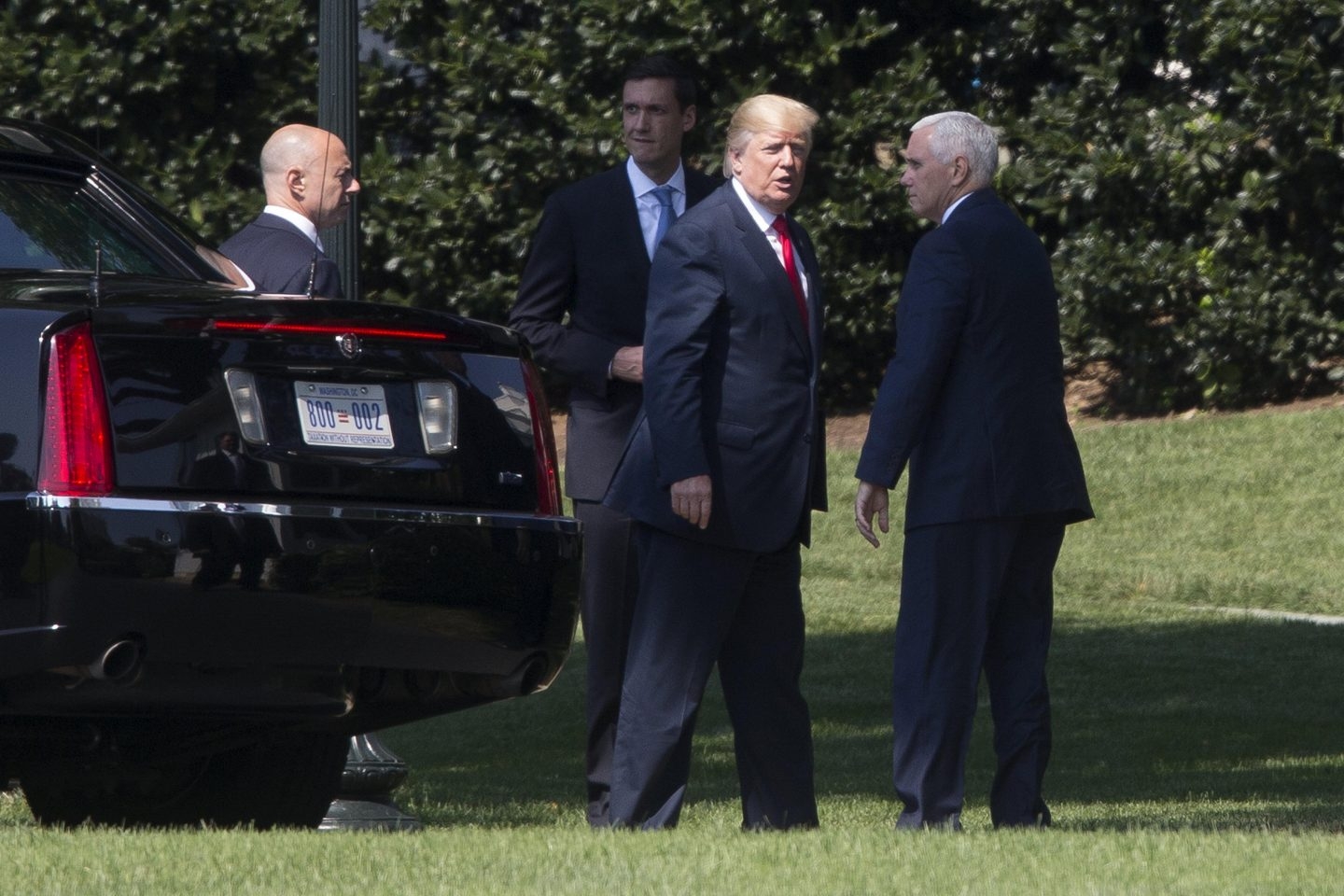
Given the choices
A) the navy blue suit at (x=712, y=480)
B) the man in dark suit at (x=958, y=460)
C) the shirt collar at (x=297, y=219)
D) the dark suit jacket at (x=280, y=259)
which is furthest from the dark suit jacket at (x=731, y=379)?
the shirt collar at (x=297, y=219)

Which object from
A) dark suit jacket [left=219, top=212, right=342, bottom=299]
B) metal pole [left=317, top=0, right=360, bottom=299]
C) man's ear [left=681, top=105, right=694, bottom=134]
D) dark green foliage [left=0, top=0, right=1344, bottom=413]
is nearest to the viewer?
dark suit jacket [left=219, top=212, right=342, bottom=299]

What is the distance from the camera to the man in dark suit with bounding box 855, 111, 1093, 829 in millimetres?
5930

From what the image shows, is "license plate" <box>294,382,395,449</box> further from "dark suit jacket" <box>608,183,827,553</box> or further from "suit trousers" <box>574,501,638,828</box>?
"suit trousers" <box>574,501,638,828</box>

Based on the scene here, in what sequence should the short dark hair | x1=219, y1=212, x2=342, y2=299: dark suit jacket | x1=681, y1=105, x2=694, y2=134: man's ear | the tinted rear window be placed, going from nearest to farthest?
the tinted rear window
x1=219, y1=212, x2=342, y2=299: dark suit jacket
the short dark hair
x1=681, y1=105, x2=694, y2=134: man's ear

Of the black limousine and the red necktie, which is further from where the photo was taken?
the red necktie

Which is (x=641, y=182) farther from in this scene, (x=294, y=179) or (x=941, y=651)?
(x=941, y=651)

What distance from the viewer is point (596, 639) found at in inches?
260

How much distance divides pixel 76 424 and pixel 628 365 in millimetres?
1949

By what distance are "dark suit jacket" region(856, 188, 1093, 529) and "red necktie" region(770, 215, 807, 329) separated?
10.3 inches

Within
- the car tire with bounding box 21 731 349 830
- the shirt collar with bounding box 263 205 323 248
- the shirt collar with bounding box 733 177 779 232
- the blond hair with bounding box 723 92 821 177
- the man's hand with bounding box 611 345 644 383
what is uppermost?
the blond hair with bounding box 723 92 821 177

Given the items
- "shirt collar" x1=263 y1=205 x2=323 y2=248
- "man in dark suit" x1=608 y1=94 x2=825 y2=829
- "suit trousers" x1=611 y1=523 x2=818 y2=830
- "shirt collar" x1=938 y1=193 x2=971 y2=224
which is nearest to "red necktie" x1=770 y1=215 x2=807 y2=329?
"man in dark suit" x1=608 y1=94 x2=825 y2=829

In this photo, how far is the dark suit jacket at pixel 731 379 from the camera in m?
5.74

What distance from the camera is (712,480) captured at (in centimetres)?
578

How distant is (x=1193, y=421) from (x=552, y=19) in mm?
5502
